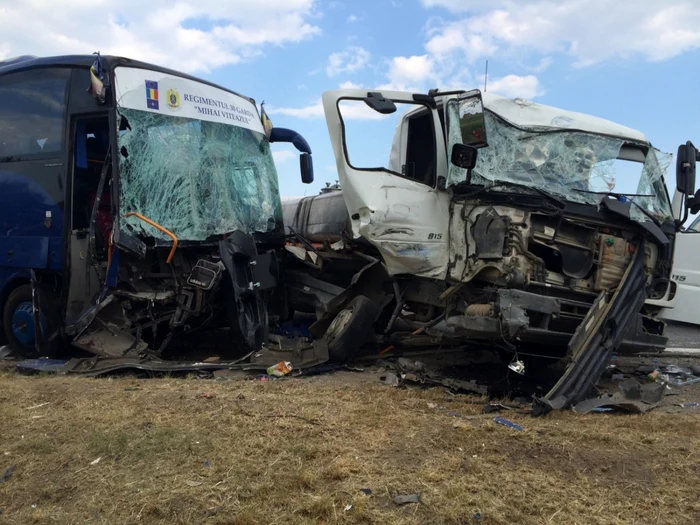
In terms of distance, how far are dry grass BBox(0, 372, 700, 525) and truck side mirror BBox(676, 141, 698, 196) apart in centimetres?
216

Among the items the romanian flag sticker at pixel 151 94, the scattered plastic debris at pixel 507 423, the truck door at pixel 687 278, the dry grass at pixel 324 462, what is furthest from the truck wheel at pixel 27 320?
the truck door at pixel 687 278

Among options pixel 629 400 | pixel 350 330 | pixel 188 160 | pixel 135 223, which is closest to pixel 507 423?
pixel 629 400

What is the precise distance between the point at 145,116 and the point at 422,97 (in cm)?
284

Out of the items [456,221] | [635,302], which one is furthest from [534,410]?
[456,221]

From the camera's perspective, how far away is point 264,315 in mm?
6379

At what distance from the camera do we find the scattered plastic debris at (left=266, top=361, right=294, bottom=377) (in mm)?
5457

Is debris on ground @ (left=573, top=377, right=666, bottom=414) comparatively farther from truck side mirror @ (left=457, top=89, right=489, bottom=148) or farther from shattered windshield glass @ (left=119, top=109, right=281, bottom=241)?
shattered windshield glass @ (left=119, top=109, right=281, bottom=241)

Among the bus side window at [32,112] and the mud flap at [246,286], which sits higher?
the bus side window at [32,112]

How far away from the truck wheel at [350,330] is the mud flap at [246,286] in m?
0.81

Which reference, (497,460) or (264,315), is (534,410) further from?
(264,315)

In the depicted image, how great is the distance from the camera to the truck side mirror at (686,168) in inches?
208

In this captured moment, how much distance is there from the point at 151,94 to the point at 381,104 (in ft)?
8.10

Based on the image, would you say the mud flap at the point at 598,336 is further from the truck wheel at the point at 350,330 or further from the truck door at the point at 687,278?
the truck door at the point at 687,278

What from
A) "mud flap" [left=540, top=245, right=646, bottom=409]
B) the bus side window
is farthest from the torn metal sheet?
the bus side window
